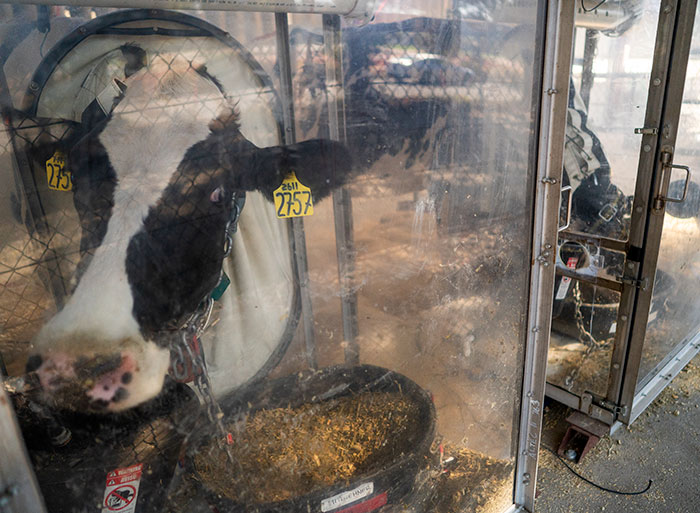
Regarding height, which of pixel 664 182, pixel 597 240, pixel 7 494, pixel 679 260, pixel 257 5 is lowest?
pixel 679 260

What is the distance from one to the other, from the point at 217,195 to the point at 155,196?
0.12 meters

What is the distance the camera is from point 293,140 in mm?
1098

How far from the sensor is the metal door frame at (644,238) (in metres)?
1.64

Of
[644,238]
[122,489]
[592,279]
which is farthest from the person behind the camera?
[592,279]

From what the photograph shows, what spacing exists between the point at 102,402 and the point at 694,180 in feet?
7.32

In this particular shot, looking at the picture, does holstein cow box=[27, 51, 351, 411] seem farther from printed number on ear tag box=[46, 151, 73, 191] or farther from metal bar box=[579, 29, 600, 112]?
metal bar box=[579, 29, 600, 112]

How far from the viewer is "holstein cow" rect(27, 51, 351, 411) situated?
0.96m

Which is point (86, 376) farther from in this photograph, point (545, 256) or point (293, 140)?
point (545, 256)

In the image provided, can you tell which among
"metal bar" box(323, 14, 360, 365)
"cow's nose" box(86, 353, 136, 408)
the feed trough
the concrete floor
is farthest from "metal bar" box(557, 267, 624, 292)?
"cow's nose" box(86, 353, 136, 408)

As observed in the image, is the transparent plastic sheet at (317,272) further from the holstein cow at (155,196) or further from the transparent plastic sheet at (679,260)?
the transparent plastic sheet at (679,260)

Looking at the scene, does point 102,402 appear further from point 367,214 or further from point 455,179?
point 455,179

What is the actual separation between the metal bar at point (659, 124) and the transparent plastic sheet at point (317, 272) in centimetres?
79

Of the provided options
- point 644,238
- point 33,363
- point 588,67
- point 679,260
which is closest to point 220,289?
point 33,363

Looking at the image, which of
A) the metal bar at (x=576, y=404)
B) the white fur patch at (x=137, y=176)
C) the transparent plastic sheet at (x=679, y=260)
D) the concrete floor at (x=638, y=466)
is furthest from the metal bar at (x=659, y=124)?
the white fur patch at (x=137, y=176)
